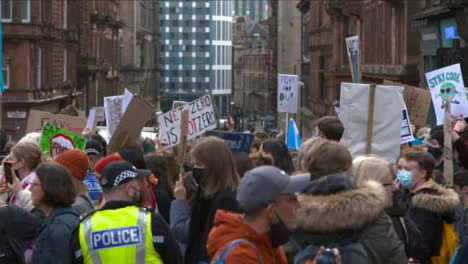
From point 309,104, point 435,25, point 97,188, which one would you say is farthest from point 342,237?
point 309,104

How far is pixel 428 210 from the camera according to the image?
8023 mm

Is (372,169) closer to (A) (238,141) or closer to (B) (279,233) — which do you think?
(B) (279,233)

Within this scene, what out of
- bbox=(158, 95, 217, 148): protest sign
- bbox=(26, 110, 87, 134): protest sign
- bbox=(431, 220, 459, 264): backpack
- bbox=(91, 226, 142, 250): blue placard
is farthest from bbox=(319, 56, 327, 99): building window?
bbox=(91, 226, 142, 250): blue placard

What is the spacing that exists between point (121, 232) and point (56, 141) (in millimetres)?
6074

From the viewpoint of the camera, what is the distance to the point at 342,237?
5.93 metres

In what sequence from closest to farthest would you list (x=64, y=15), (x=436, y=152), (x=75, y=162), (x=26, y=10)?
(x=75, y=162) < (x=436, y=152) < (x=26, y=10) < (x=64, y=15)

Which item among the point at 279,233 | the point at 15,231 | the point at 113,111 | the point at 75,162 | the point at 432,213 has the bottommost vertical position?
the point at 15,231

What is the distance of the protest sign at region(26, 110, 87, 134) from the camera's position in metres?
17.1

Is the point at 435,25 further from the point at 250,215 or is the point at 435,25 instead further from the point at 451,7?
the point at 250,215

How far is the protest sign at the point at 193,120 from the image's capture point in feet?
45.5

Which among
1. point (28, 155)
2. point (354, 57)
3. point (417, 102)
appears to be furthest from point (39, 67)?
point (28, 155)

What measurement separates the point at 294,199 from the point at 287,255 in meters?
0.96

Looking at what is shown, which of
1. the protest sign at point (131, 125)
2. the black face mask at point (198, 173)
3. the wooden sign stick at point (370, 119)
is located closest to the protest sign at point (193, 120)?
the protest sign at point (131, 125)

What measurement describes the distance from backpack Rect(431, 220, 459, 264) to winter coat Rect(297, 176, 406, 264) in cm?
187
